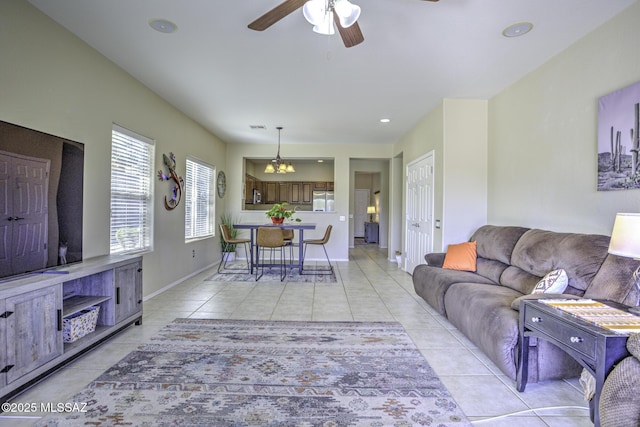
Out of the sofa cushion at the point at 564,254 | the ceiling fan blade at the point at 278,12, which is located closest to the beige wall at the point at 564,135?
the sofa cushion at the point at 564,254

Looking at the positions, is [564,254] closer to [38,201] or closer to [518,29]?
[518,29]

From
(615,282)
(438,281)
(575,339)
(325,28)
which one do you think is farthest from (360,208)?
(575,339)

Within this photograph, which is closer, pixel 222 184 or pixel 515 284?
pixel 515 284

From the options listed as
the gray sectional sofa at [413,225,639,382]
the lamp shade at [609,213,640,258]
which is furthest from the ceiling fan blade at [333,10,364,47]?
the gray sectional sofa at [413,225,639,382]

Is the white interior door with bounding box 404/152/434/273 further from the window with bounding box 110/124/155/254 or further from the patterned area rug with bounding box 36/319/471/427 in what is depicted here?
the window with bounding box 110/124/155/254

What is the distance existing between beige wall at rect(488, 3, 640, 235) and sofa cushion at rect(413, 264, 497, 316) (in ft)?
2.98

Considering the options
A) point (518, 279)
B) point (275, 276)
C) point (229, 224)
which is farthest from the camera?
point (229, 224)

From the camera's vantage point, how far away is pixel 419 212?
5.47 meters

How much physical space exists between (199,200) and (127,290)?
312 centimetres

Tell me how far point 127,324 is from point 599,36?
4.82 meters

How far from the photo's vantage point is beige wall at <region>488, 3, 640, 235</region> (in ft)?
7.96

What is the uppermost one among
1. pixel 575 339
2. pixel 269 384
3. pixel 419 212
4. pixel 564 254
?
pixel 419 212

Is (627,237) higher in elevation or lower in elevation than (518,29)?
lower

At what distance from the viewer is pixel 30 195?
2211mm
